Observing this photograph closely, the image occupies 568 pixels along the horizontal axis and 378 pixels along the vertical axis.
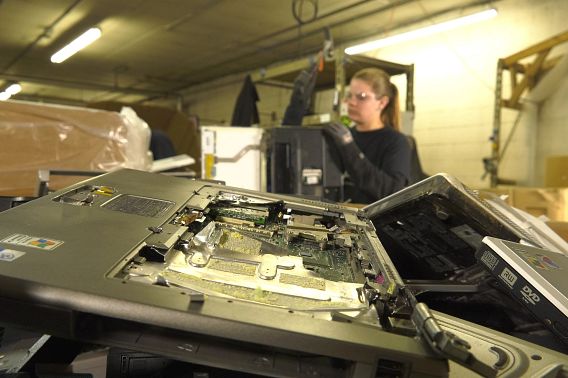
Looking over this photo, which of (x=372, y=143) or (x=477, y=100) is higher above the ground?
(x=477, y=100)

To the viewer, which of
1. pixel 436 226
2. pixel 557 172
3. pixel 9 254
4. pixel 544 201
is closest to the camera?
pixel 9 254

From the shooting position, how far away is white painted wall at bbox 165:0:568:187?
429cm

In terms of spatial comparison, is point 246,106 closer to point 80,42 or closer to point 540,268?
point 80,42

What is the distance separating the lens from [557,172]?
364cm

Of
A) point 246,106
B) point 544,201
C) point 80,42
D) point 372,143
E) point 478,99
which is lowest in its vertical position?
point 544,201

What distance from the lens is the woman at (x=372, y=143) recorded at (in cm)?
220

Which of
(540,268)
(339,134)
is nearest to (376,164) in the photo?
(339,134)

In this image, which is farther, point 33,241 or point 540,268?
point 540,268

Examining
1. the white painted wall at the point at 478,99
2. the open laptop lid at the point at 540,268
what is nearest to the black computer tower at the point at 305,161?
the open laptop lid at the point at 540,268

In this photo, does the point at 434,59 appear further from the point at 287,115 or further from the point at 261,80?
the point at 287,115

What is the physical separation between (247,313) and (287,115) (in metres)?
2.66

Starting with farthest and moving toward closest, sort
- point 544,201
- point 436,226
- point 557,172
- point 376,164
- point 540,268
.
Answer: point 557,172 < point 544,201 < point 376,164 < point 436,226 < point 540,268

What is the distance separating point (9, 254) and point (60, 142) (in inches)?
72.4

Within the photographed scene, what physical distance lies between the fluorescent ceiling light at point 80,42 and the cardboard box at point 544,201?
17.7 ft
